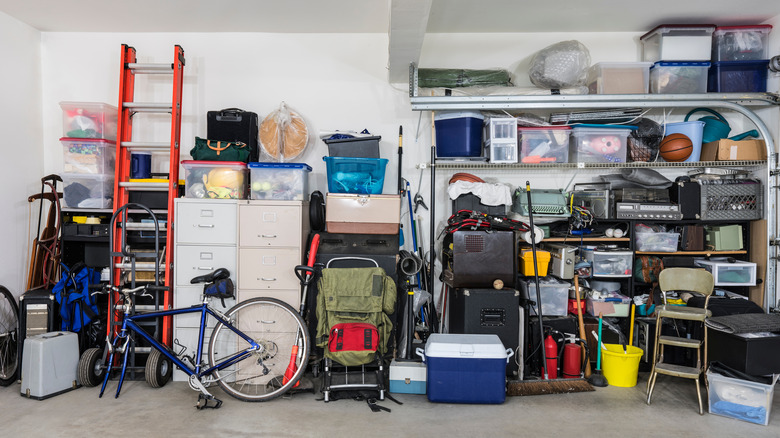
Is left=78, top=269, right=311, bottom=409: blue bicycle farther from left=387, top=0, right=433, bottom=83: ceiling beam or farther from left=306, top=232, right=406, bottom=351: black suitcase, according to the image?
left=387, top=0, right=433, bottom=83: ceiling beam

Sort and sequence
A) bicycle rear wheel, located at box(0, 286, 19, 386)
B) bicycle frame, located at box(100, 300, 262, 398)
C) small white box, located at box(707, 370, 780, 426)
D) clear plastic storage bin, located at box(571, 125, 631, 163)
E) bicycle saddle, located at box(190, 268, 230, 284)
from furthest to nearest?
clear plastic storage bin, located at box(571, 125, 631, 163) < bicycle rear wheel, located at box(0, 286, 19, 386) < bicycle saddle, located at box(190, 268, 230, 284) < bicycle frame, located at box(100, 300, 262, 398) < small white box, located at box(707, 370, 780, 426)

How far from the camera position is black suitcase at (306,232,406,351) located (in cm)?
364

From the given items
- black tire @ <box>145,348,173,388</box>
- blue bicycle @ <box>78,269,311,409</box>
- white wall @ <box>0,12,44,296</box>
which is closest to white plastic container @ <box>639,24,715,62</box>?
blue bicycle @ <box>78,269,311,409</box>

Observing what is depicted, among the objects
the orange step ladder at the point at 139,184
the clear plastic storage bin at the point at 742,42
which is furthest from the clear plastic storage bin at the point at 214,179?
the clear plastic storage bin at the point at 742,42

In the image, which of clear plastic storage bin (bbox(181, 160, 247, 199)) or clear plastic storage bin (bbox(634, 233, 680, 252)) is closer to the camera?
clear plastic storage bin (bbox(181, 160, 247, 199))

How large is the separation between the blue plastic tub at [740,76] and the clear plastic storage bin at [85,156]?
530 cm

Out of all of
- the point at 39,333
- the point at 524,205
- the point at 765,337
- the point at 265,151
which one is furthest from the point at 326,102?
the point at 765,337

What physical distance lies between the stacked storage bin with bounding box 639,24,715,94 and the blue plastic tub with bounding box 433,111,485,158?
163cm

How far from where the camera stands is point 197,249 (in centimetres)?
366

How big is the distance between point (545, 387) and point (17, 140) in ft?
15.8

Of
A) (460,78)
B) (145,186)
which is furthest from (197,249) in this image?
(460,78)

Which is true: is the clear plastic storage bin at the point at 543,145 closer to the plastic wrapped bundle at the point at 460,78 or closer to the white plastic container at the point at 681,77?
the plastic wrapped bundle at the point at 460,78

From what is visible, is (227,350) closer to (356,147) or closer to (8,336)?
(8,336)

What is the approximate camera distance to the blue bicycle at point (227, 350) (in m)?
3.29
